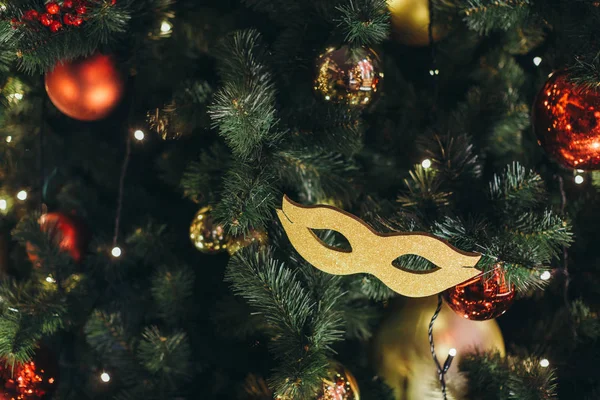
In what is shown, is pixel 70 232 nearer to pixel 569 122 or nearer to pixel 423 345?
pixel 423 345

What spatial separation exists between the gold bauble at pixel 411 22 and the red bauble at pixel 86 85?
1.34 ft

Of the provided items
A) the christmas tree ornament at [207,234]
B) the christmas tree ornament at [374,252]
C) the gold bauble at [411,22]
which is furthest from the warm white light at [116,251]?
the gold bauble at [411,22]

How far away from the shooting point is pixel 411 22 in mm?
830

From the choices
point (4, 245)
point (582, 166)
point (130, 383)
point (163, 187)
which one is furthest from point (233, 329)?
point (582, 166)

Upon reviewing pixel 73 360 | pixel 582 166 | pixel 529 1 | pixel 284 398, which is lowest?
pixel 73 360

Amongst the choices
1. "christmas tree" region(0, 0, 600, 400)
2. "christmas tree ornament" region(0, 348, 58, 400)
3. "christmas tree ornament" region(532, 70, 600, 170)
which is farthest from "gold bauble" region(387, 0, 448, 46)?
"christmas tree ornament" region(0, 348, 58, 400)

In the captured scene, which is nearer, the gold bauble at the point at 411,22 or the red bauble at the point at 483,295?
the red bauble at the point at 483,295

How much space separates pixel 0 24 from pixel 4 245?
417 millimetres

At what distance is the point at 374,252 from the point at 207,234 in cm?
30

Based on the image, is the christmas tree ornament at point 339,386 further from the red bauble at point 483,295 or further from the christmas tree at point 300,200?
the red bauble at point 483,295

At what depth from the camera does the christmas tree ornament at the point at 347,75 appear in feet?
2.43

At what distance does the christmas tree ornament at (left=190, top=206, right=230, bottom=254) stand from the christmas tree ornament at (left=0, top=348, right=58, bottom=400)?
267 mm

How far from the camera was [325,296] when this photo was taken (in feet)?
2.46

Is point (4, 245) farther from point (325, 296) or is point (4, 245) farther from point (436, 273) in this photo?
point (436, 273)
